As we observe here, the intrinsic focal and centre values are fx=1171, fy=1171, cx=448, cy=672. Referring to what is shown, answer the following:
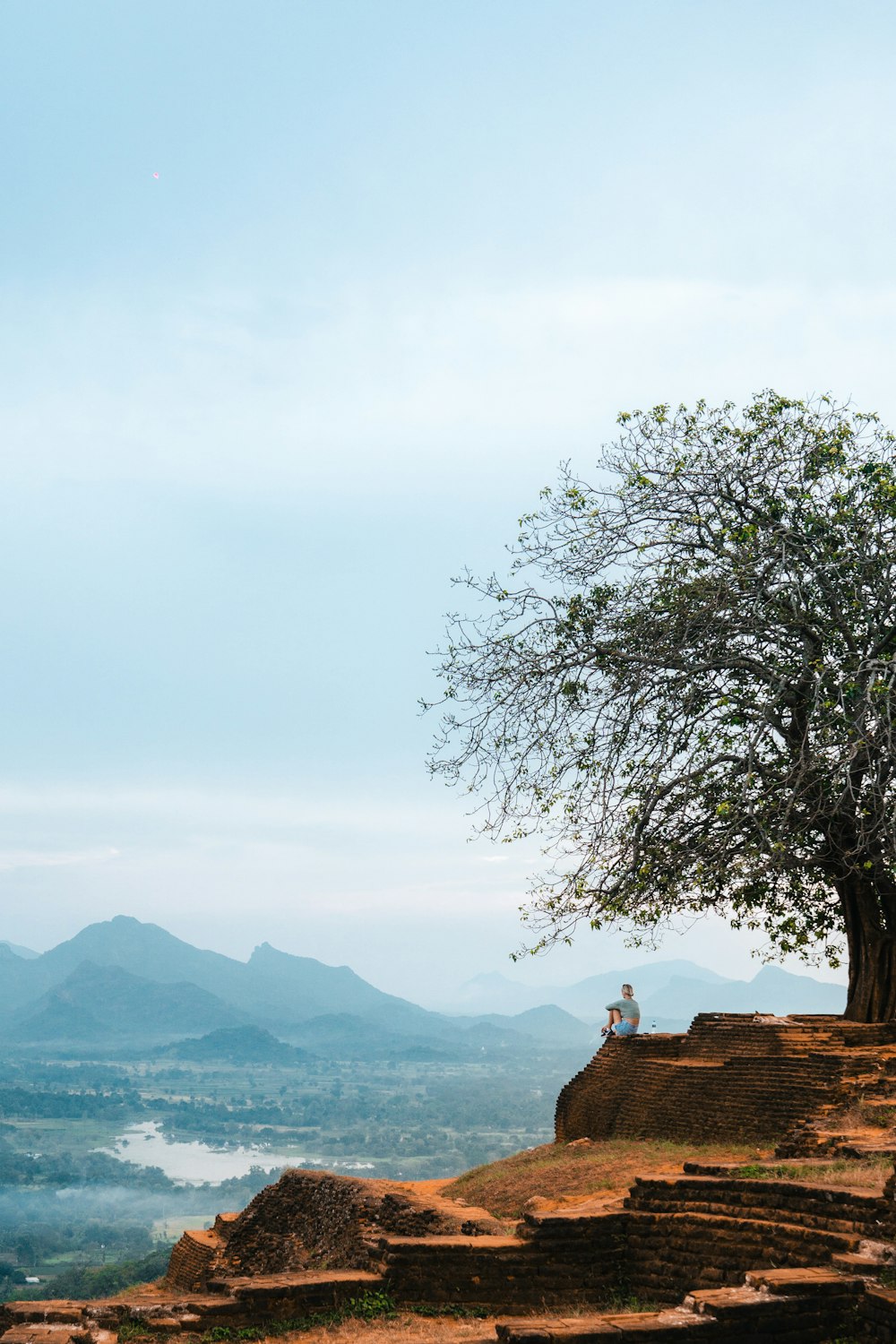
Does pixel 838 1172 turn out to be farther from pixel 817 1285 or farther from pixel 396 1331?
pixel 396 1331

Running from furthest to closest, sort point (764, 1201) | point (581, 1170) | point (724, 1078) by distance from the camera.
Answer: point (724, 1078), point (581, 1170), point (764, 1201)

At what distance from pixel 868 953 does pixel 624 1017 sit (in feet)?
11.5

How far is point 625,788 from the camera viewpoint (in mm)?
14773

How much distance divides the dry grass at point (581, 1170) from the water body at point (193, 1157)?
441 ft

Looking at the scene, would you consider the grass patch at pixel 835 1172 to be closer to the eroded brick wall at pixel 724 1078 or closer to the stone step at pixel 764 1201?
the stone step at pixel 764 1201

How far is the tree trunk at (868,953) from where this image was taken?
1477 centimetres

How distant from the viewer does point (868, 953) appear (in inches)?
595

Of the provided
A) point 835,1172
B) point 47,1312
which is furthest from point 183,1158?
point 835,1172

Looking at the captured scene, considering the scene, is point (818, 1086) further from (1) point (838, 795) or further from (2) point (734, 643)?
(2) point (734, 643)

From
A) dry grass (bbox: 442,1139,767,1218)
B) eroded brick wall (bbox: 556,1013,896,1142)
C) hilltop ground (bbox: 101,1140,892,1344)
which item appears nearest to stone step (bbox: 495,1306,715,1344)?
hilltop ground (bbox: 101,1140,892,1344)

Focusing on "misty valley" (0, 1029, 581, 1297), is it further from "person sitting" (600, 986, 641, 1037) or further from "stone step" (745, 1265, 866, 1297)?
"stone step" (745, 1265, 866, 1297)

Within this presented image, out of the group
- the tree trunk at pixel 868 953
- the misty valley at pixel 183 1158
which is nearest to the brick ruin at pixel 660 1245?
the tree trunk at pixel 868 953

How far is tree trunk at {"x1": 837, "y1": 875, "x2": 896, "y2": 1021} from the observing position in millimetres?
14766

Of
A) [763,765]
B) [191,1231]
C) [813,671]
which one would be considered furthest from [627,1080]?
[191,1231]
